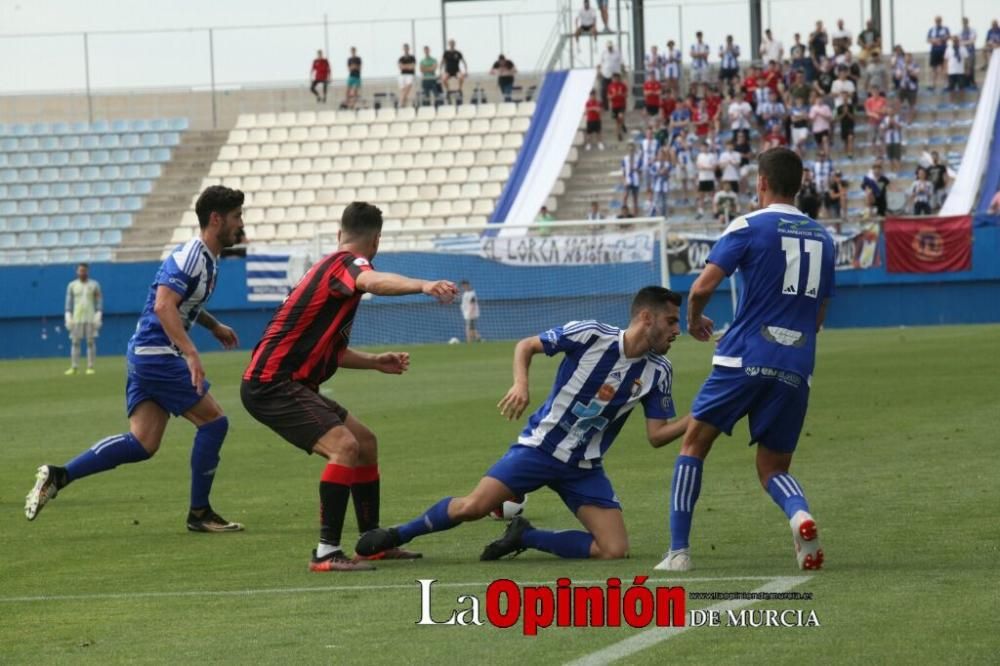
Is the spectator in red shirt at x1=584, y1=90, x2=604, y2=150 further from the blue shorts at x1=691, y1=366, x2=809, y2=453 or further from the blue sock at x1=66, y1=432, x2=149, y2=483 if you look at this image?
the blue shorts at x1=691, y1=366, x2=809, y2=453

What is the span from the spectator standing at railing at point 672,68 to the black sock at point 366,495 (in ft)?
126

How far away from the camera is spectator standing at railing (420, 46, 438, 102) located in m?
49.8

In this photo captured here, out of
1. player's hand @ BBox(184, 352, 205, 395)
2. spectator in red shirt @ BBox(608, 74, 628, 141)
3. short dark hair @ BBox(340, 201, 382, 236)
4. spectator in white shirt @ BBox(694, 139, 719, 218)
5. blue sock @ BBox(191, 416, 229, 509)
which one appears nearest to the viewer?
short dark hair @ BBox(340, 201, 382, 236)

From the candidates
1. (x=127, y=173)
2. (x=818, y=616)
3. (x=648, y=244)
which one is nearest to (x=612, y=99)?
(x=648, y=244)

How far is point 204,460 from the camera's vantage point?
1114 cm

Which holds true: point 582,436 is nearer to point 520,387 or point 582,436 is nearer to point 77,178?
point 520,387

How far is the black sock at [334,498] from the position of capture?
29.8 feet

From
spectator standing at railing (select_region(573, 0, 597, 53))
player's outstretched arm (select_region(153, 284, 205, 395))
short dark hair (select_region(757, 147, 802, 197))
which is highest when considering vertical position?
spectator standing at railing (select_region(573, 0, 597, 53))

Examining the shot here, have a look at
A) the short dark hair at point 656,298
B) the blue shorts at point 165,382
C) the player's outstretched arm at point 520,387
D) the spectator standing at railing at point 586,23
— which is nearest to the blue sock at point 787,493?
the short dark hair at point 656,298

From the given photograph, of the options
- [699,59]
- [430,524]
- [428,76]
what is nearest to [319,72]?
[428,76]

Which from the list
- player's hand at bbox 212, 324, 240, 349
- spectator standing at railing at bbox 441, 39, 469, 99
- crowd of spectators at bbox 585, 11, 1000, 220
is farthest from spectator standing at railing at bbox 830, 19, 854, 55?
player's hand at bbox 212, 324, 240, 349

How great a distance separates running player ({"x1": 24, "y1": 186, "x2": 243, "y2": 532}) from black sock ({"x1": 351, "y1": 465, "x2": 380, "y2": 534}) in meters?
1.37

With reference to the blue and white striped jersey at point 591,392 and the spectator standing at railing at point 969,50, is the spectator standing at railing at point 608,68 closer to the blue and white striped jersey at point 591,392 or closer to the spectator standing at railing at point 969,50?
the spectator standing at railing at point 969,50

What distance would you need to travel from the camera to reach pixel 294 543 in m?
10.3
